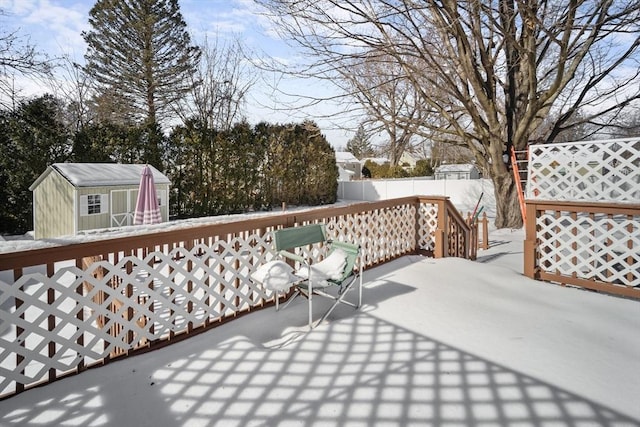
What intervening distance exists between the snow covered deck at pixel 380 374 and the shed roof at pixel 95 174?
24.9 feet

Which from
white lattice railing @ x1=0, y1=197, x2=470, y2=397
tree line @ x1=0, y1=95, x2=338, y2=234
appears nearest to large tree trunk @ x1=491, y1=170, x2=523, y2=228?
tree line @ x1=0, y1=95, x2=338, y2=234

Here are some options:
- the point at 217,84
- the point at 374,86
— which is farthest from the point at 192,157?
the point at 374,86

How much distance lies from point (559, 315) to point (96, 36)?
20.1 meters

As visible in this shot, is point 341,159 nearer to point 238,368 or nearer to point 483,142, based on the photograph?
point 483,142

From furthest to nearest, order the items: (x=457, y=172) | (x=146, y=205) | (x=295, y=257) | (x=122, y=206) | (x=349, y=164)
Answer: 1. (x=349, y=164)
2. (x=457, y=172)
3. (x=122, y=206)
4. (x=146, y=205)
5. (x=295, y=257)

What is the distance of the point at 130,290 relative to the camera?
2.62 meters

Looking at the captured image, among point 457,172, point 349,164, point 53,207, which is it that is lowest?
point 53,207

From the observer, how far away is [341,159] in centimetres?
3762

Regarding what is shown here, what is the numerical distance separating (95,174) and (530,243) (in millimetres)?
9644

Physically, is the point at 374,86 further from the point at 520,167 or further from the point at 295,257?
the point at 295,257

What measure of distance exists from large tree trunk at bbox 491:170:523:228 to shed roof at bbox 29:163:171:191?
9.10m

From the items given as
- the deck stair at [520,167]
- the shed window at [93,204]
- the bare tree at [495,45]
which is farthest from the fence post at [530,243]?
the shed window at [93,204]

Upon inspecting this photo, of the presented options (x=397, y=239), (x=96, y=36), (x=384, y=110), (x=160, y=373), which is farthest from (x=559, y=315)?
(x=96, y=36)

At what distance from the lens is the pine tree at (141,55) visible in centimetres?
1609
